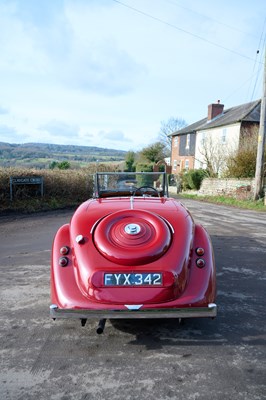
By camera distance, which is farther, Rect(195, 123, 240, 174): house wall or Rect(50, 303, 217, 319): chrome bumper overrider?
Rect(195, 123, 240, 174): house wall

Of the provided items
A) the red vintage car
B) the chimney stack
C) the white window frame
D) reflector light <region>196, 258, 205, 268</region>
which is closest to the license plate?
the red vintage car

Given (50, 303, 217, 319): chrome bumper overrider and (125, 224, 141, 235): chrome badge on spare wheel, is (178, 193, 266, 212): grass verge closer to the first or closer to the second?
(125, 224, 141, 235): chrome badge on spare wheel

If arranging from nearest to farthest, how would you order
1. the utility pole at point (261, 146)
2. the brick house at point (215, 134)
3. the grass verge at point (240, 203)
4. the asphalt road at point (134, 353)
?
1. the asphalt road at point (134, 353)
2. the grass verge at point (240, 203)
3. the utility pole at point (261, 146)
4. the brick house at point (215, 134)

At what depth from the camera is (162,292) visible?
9.76 ft

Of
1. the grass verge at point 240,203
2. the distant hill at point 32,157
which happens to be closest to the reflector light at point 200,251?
the distant hill at point 32,157

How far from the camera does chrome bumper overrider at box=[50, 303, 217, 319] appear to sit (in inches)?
113

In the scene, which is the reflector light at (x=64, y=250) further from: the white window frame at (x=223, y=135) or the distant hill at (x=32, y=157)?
the white window frame at (x=223, y=135)

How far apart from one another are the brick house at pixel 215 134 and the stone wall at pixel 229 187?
1.81m

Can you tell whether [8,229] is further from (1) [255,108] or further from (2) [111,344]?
(1) [255,108]

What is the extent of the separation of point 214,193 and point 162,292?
19.7 meters

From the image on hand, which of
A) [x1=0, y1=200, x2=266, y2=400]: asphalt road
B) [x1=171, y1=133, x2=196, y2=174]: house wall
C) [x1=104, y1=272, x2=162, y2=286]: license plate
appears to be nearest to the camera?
[x1=0, y1=200, x2=266, y2=400]: asphalt road

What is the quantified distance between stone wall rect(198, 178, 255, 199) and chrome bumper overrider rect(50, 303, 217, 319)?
50.7 feet

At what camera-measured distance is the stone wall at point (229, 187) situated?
17992 millimetres

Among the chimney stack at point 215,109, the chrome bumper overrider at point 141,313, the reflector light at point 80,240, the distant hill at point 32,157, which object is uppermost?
the chimney stack at point 215,109
